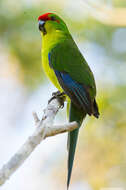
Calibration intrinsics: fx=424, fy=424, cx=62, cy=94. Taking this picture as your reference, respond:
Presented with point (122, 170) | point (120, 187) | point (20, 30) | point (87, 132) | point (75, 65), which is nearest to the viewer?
point (75, 65)

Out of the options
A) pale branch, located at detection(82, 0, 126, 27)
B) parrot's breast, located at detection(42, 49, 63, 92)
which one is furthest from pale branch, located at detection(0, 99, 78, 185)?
pale branch, located at detection(82, 0, 126, 27)

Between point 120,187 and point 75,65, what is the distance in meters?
1.58

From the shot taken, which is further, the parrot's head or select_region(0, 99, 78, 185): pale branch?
the parrot's head

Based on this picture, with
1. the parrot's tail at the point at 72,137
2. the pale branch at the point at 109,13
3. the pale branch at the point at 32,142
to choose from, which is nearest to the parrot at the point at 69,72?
the parrot's tail at the point at 72,137

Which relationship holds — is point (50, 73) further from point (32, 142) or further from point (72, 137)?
point (32, 142)

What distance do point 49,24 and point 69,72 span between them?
627mm

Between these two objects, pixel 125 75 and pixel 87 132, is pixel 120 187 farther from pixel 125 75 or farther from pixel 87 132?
pixel 125 75

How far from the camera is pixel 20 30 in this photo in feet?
19.1

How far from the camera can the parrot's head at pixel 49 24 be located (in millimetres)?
4160

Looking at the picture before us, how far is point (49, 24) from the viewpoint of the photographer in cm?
417

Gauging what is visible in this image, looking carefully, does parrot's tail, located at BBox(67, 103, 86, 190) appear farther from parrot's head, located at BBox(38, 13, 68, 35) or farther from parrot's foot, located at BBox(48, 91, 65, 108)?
parrot's head, located at BBox(38, 13, 68, 35)

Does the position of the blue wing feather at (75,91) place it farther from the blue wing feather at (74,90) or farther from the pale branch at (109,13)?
the pale branch at (109,13)

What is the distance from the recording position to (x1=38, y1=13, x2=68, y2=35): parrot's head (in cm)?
416

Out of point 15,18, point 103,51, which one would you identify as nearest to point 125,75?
point 103,51
